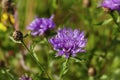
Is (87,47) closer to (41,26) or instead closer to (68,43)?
(41,26)

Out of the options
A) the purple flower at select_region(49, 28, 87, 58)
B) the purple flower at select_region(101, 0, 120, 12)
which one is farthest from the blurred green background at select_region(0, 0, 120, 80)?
the purple flower at select_region(49, 28, 87, 58)

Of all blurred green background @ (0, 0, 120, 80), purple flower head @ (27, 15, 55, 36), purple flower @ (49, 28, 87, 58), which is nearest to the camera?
purple flower @ (49, 28, 87, 58)

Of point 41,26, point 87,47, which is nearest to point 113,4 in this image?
point 41,26

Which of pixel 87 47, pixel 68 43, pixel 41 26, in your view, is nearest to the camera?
pixel 68 43

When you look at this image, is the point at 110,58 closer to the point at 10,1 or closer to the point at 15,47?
the point at 15,47

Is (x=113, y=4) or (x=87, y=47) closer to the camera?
(x=113, y=4)

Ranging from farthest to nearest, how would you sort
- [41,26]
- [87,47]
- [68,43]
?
1. [87,47]
2. [41,26]
3. [68,43]

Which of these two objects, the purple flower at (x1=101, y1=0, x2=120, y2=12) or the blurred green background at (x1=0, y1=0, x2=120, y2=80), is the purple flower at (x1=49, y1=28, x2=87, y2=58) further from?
the blurred green background at (x1=0, y1=0, x2=120, y2=80)

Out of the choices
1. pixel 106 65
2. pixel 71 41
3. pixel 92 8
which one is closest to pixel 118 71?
pixel 106 65
